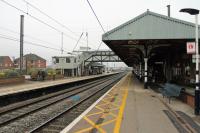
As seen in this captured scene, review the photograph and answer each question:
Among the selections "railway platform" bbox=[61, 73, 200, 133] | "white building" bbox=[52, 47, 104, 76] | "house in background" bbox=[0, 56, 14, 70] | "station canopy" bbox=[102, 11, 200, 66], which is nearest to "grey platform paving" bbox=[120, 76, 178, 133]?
"railway platform" bbox=[61, 73, 200, 133]

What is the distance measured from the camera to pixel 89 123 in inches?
375

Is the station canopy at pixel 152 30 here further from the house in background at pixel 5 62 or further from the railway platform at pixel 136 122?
the house in background at pixel 5 62

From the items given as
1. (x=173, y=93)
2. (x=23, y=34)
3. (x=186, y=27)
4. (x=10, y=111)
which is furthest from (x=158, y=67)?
(x=10, y=111)

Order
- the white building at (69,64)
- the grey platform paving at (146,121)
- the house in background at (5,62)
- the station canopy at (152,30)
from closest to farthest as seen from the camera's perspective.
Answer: the grey platform paving at (146,121) → the station canopy at (152,30) → the white building at (69,64) → the house in background at (5,62)

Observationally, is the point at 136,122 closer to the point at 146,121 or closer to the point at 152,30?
the point at 146,121

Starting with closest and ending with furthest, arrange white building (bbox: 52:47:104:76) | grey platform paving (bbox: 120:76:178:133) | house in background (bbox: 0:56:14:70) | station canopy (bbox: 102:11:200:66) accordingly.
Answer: grey platform paving (bbox: 120:76:178:133) < station canopy (bbox: 102:11:200:66) < white building (bbox: 52:47:104:76) < house in background (bbox: 0:56:14:70)

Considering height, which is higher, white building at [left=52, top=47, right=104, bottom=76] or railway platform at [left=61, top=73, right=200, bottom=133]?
white building at [left=52, top=47, right=104, bottom=76]

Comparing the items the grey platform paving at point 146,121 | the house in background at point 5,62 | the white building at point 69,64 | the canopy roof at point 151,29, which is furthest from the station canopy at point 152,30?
the house in background at point 5,62

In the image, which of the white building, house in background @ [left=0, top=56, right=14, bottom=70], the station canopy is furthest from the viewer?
house in background @ [left=0, top=56, right=14, bottom=70]

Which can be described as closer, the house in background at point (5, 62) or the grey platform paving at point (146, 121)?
the grey platform paving at point (146, 121)

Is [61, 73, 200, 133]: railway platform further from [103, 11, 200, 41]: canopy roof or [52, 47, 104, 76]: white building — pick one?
[52, 47, 104, 76]: white building

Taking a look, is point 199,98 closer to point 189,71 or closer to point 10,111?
point 10,111

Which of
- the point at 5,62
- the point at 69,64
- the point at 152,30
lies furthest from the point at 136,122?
the point at 5,62

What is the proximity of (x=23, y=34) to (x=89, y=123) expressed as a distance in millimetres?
32713
